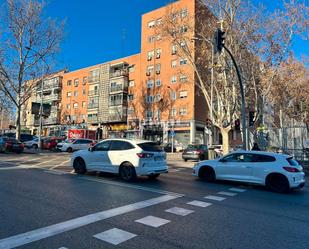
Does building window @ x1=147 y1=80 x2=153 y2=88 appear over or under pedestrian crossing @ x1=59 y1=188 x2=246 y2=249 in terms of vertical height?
over

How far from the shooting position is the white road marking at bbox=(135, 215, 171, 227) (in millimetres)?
5216

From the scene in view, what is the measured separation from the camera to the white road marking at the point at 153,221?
5.22 metres

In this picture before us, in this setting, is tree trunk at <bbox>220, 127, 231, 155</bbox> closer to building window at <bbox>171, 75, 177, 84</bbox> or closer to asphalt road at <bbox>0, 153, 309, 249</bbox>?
asphalt road at <bbox>0, 153, 309, 249</bbox>

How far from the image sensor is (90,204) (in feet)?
21.4

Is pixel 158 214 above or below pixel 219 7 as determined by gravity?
below

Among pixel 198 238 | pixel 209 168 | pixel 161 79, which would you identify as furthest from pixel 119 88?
pixel 198 238

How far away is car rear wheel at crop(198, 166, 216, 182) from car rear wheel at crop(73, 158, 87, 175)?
5.01 metres

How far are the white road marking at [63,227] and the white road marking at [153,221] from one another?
0.65 metres

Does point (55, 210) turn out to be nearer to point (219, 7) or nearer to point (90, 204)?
point (90, 204)

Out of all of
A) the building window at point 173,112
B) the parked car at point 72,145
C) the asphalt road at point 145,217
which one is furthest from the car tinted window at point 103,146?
the building window at point 173,112

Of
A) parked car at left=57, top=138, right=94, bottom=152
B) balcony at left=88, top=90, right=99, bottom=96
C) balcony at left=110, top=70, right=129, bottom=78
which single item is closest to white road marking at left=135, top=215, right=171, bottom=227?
parked car at left=57, top=138, right=94, bottom=152

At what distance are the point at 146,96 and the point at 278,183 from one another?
125ft

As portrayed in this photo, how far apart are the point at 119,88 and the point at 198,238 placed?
46.7m

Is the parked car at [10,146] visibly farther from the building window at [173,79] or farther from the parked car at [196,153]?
the building window at [173,79]
